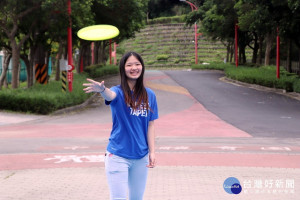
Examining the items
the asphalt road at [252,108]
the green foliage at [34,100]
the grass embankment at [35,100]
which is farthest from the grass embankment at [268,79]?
the green foliage at [34,100]

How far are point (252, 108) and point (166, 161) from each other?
1319 centimetres

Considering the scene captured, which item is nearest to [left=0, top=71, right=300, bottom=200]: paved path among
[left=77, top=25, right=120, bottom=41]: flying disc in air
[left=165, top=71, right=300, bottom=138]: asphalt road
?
[left=165, top=71, right=300, bottom=138]: asphalt road

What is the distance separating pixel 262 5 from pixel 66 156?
1870 centimetres

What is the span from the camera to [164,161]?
10.5 metres

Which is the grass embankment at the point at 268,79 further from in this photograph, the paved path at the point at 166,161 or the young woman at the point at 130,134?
the young woman at the point at 130,134

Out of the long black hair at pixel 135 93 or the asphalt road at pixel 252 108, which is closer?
the long black hair at pixel 135 93

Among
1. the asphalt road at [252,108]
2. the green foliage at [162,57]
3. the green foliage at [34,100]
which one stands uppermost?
the green foliage at [162,57]

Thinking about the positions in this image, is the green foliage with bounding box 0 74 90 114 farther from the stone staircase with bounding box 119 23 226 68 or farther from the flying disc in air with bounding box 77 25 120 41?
the stone staircase with bounding box 119 23 226 68

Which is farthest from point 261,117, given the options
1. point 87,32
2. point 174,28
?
point 174,28

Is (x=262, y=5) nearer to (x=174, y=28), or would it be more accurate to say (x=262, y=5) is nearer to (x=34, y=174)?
(x=34, y=174)

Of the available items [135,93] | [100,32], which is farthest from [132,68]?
[100,32]

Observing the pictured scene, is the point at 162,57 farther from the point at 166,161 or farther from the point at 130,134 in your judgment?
the point at 130,134

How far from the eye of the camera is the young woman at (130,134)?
460cm

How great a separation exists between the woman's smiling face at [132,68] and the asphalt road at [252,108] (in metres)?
10.9
